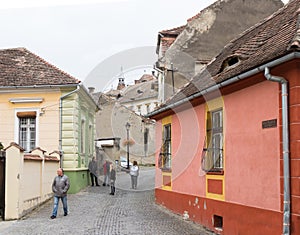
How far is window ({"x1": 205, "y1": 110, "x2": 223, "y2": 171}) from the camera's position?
40.4 ft

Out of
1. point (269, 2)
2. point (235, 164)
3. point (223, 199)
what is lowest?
point (223, 199)

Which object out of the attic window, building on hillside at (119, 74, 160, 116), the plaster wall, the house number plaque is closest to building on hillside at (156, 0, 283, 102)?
the attic window

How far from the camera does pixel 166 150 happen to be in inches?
698

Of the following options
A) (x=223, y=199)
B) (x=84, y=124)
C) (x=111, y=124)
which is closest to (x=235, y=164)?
(x=223, y=199)

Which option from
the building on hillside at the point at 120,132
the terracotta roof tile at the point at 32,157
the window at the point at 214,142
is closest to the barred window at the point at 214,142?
the window at the point at 214,142

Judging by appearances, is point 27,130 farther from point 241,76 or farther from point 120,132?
point 120,132

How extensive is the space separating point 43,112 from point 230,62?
12.6 metres

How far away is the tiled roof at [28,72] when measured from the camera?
22.7 m

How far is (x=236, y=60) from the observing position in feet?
39.5

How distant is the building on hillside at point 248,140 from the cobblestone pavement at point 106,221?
0.75 m

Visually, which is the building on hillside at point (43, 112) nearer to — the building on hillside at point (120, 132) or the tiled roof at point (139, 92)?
the building on hillside at point (120, 132)

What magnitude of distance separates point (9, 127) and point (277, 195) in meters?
16.6

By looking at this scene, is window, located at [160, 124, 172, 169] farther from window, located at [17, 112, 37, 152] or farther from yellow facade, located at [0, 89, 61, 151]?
window, located at [17, 112, 37, 152]

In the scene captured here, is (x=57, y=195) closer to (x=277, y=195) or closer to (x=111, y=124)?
(x=277, y=195)
